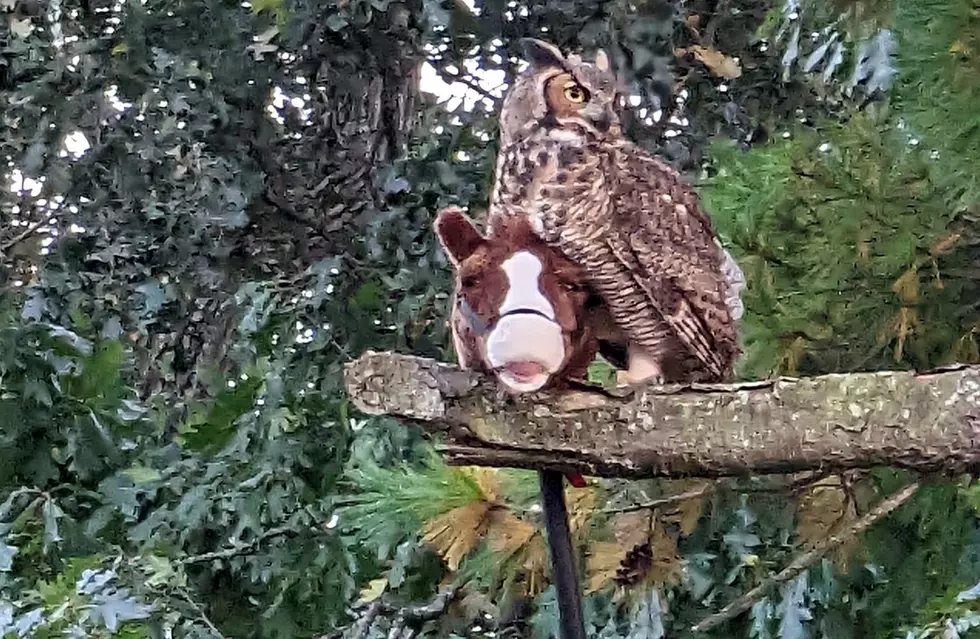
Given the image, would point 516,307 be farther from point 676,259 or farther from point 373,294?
point 373,294

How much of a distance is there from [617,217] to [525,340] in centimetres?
13

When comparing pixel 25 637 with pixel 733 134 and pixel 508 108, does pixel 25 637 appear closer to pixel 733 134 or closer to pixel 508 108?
pixel 508 108

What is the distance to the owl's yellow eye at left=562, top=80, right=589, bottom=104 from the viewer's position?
88cm

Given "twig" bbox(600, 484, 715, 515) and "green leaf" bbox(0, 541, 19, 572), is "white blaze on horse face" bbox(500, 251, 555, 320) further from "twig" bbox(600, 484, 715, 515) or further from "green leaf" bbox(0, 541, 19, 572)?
"green leaf" bbox(0, 541, 19, 572)

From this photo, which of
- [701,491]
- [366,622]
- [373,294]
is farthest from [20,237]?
[701,491]

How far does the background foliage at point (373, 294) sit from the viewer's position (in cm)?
110

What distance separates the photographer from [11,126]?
210 centimetres

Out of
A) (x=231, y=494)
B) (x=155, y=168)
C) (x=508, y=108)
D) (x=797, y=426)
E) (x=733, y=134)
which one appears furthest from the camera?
(x=155, y=168)

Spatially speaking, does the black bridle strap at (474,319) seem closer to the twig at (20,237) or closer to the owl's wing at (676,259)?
the owl's wing at (676,259)

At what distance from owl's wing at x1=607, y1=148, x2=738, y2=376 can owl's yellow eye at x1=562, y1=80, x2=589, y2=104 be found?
0.05m

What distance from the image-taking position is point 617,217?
0.86 metres

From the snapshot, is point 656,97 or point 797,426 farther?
point 656,97

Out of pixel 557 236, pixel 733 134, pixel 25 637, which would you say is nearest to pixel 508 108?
pixel 557 236

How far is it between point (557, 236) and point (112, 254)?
4.42 ft
